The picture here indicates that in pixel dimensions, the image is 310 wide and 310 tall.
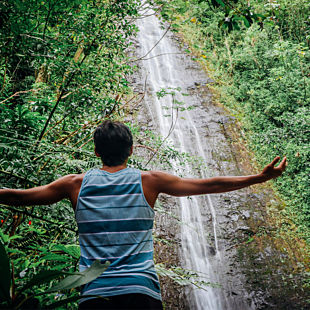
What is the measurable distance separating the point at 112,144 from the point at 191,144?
350 inches

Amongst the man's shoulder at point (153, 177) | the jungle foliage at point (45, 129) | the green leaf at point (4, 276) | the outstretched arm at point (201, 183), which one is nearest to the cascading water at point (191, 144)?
the jungle foliage at point (45, 129)

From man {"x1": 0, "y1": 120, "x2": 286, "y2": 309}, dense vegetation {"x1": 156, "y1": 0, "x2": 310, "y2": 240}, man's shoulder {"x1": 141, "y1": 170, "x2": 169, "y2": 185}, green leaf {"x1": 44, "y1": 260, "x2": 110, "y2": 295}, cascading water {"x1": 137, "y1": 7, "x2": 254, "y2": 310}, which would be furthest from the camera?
dense vegetation {"x1": 156, "y1": 0, "x2": 310, "y2": 240}

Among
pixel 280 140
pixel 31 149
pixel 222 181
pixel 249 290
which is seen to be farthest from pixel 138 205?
pixel 280 140

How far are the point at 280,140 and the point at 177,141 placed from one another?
344cm

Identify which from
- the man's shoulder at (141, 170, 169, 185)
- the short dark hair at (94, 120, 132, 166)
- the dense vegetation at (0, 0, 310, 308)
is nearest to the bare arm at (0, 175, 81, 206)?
the short dark hair at (94, 120, 132, 166)

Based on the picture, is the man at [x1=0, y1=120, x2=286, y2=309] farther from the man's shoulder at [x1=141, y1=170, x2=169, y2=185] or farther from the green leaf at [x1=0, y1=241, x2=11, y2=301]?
the green leaf at [x1=0, y1=241, x2=11, y2=301]

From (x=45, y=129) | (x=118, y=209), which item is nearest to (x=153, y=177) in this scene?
(x=118, y=209)

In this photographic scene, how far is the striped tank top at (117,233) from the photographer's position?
3.98ft

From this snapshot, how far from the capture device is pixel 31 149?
2.64 meters

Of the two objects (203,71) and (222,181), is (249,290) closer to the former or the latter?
(222,181)

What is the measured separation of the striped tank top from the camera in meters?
1.21

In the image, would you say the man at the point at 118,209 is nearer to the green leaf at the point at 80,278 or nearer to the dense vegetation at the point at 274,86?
the green leaf at the point at 80,278

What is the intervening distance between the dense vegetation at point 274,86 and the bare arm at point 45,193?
6.13 meters

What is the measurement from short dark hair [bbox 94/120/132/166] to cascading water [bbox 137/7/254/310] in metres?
2.55
